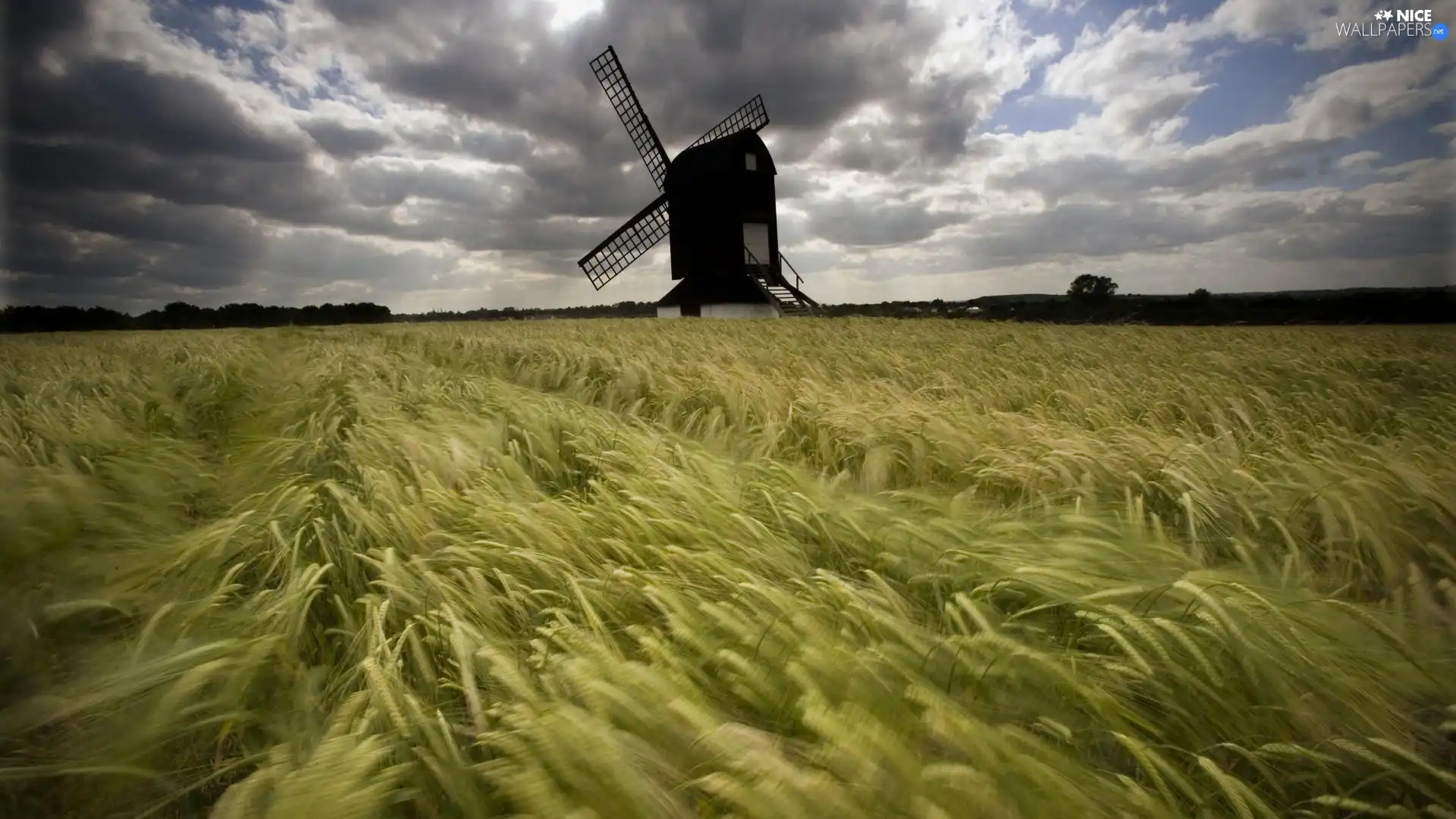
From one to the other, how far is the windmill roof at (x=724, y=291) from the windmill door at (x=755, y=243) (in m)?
0.88

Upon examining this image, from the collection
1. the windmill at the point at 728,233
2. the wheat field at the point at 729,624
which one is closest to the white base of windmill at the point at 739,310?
the windmill at the point at 728,233

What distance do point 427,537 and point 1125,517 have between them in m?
2.10

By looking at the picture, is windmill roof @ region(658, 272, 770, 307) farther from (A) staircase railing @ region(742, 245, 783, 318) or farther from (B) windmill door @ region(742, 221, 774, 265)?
(B) windmill door @ region(742, 221, 774, 265)

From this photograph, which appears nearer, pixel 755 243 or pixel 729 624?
pixel 729 624

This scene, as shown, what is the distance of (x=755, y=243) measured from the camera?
2525cm

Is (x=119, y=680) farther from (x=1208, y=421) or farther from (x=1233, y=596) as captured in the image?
(x=1208, y=421)

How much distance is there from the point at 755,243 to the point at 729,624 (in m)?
25.2

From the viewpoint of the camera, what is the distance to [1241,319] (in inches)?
662

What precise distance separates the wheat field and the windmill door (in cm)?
2241

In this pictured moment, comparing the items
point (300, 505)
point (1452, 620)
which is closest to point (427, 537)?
point (300, 505)

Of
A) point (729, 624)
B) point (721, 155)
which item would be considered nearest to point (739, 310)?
point (721, 155)

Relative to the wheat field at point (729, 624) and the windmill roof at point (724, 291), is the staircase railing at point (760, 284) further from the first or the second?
the wheat field at point (729, 624)

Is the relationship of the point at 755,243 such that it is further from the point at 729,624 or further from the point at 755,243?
the point at 729,624

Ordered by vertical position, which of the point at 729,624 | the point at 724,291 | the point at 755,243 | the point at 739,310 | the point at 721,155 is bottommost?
the point at 729,624
